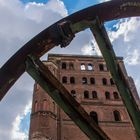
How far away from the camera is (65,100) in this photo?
2303mm

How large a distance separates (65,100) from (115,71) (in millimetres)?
496

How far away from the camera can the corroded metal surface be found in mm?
2549

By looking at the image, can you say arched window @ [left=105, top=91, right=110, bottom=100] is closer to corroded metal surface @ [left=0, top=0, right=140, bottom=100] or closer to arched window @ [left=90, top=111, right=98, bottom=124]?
arched window @ [left=90, top=111, right=98, bottom=124]

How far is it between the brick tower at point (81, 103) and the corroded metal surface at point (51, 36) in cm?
1744

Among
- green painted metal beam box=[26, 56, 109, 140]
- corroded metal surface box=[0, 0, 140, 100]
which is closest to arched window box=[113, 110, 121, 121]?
corroded metal surface box=[0, 0, 140, 100]

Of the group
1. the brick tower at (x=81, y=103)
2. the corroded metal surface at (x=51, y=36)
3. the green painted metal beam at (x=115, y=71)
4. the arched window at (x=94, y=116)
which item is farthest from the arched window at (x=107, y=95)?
the green painted metal beam at (x=115, y=71)

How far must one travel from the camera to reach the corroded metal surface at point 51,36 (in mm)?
2549

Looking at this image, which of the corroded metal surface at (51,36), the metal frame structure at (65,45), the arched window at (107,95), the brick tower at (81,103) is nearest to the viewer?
the metal frame structure at (65,45)

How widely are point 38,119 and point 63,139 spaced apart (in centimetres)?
250

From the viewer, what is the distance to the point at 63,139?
2070cm

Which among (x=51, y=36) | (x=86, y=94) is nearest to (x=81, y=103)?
(x=86, y=94)

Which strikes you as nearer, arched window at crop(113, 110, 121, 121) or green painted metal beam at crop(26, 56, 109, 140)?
green painted metal beam at crop(26, 56, 109, 140)

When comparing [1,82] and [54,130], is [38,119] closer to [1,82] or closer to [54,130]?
[54,130]

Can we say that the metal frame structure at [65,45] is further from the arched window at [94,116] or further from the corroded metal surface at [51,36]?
the arched window at [94,116]
